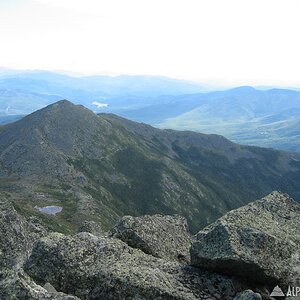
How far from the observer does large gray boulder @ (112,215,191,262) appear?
2600 cm

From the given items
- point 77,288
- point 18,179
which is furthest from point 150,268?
point 18,179

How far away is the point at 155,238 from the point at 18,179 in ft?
547

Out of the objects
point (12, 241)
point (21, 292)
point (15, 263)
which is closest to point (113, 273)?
point (21, 292)

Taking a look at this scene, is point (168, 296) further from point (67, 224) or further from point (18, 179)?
point (18, 179)

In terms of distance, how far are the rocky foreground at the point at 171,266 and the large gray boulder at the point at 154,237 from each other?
43 centimetres

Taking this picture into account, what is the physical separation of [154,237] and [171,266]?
5391 mm

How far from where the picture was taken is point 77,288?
20625mm

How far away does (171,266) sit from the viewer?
2161 cm

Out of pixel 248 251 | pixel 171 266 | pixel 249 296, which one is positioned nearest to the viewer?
pixel 249 296

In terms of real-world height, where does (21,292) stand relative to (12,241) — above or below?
above

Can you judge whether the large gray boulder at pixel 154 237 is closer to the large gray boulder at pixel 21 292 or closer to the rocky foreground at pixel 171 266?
the rocky foreground at pixel 171 266

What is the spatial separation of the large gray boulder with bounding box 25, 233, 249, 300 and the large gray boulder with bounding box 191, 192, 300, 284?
0.83m

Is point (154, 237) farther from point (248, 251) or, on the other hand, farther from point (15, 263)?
point (15, 263)

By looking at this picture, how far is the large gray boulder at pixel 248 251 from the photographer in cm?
1950
